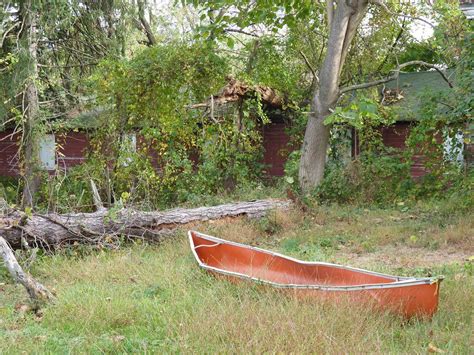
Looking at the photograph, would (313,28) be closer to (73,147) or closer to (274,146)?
(274,146)

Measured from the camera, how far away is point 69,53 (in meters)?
19.2

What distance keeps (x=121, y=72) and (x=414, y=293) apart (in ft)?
38.4

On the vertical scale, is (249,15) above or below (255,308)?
above

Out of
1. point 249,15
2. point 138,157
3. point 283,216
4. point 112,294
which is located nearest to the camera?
point 112,294

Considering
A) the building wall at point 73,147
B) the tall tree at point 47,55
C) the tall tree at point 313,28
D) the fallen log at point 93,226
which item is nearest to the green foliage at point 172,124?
the tall tree at point 313,28

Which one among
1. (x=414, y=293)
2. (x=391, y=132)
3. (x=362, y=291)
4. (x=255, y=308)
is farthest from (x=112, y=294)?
(x=391, y=132)

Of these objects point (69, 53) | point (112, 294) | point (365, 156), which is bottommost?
point (112, 294)

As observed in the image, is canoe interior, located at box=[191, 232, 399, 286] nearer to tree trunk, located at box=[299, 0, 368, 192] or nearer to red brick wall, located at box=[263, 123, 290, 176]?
tree trunk, located at box=[299, 0, 368, 192]

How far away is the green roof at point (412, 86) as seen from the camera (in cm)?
1688

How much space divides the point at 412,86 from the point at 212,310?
16699 millimetres

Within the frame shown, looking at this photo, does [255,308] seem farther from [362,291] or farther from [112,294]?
[112,294]

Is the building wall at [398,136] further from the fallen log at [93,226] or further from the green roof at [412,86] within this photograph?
the fallen log at [93,226]

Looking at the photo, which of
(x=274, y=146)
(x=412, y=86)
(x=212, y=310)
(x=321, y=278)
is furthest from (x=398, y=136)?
(x=212, y=310)

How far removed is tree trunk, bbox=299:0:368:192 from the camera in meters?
13.7
